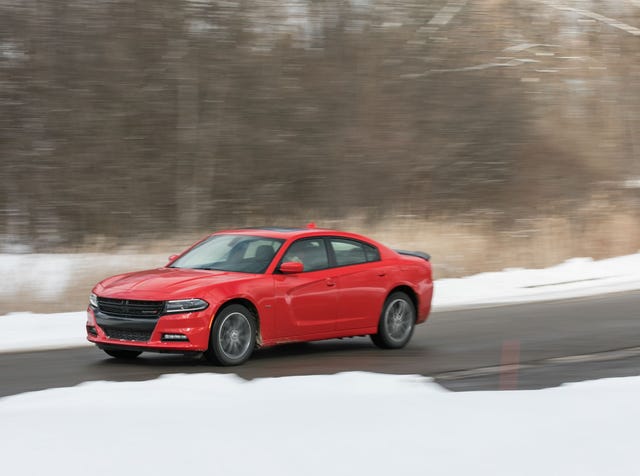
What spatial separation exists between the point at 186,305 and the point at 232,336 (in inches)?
24.9

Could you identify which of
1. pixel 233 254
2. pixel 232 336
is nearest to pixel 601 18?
pixel 233 254

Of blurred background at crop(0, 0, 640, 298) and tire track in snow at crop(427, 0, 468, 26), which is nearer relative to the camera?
blurred background at crop(0, 0, 640, 298)

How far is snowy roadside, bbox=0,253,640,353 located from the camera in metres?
14.4

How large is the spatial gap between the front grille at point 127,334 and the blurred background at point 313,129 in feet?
31.8

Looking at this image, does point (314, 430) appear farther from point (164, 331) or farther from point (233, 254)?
point (233, 254)

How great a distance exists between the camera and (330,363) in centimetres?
1215

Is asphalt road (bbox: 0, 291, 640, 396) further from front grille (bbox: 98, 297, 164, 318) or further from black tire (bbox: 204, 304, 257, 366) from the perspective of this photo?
front grille (bbox: 98, 297, 164, 318)

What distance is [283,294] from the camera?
1203 centimetres

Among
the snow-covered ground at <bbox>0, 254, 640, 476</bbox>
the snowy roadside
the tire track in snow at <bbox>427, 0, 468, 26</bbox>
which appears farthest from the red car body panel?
the tire track in snow at <bbox>427, 0, 468, 26</bbox>

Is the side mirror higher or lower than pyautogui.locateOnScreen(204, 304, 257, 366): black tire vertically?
higher

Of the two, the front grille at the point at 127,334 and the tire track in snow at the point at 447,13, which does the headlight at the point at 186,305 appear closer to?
the front grille at the point at 127,334

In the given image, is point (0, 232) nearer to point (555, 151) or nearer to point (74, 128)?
point (74, 128)

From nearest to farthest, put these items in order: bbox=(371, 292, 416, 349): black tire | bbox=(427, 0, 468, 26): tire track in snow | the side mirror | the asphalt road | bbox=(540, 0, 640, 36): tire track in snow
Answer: the asphalt road → the side mirror → bbox=(371, 292, 416, 349): black tire → bbox=(427, 0, 468, 26): tire track in snow → bbox=(540, 0, 640, 36): tire track in snow

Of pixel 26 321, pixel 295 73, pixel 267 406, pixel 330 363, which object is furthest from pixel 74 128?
pixel 267 406
